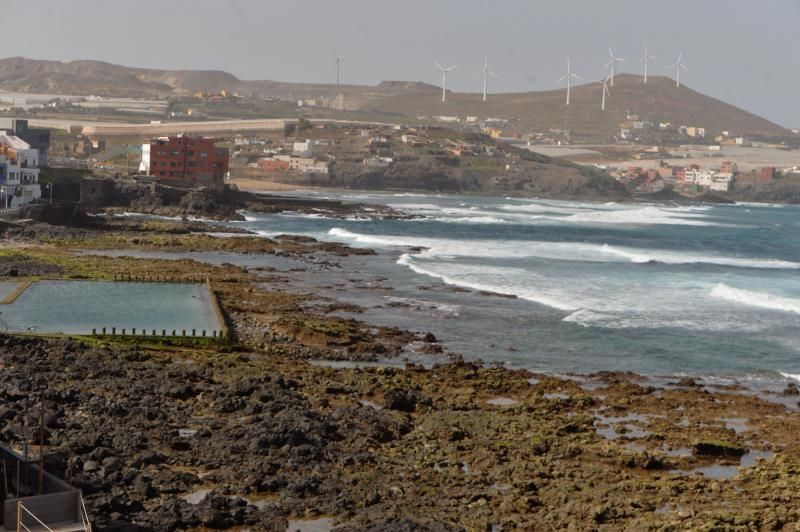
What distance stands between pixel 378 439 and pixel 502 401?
5642 millimetres

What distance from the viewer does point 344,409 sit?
93.9 ft

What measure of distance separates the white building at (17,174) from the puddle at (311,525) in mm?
55064

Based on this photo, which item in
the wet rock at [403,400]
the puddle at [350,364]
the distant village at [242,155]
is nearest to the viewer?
the wet rock at [403,400]

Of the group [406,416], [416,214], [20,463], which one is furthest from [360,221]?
[20,463]

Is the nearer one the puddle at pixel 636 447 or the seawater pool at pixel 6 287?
the puddle at pixel 636 447

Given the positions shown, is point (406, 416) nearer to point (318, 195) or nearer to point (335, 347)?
point (335, 347)

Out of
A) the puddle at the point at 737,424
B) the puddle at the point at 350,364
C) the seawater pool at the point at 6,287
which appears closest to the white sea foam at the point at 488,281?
the puddle at the point at 350,364

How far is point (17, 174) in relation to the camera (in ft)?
247

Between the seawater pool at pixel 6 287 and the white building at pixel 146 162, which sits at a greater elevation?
the white building at pixel 146 162

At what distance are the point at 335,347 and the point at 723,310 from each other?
1786cm

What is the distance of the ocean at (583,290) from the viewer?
38719 millimetres

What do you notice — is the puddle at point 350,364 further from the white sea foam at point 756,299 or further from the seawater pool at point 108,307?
the white sea foam at point 756,299

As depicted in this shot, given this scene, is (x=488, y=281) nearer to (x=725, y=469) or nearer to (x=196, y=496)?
(x=725, y=469)

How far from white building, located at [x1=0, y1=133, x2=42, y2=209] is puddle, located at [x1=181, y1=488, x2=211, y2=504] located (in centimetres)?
5331
